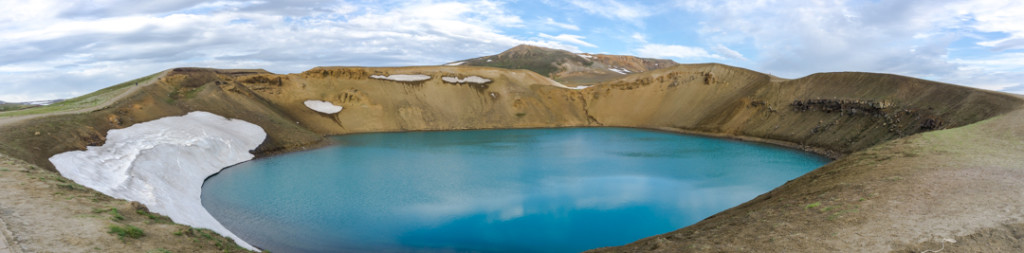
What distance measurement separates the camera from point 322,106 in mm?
49562

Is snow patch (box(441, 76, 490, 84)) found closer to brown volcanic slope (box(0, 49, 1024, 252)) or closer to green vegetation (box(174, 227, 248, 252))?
brown volcanic slope (box(0, 49, 1024, 252))

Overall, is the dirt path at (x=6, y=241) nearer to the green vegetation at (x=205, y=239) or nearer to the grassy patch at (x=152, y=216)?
the green vegetation at (x=205, y=239)

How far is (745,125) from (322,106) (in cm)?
3963

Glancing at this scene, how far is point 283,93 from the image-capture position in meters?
50.3

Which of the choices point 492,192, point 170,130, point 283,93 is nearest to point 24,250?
point 492,192

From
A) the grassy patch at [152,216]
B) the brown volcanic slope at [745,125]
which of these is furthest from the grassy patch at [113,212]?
the grassy patch at [152,216]

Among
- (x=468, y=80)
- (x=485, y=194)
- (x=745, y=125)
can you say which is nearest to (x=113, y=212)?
(x=485, y=194)

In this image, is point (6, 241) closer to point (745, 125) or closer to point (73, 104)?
point (73, 104)

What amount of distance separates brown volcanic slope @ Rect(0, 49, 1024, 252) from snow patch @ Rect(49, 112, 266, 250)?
0.92 metres

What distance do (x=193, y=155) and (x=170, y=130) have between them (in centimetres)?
361

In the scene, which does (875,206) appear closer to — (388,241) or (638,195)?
(638,195)

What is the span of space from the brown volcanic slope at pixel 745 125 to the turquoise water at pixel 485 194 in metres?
3.17

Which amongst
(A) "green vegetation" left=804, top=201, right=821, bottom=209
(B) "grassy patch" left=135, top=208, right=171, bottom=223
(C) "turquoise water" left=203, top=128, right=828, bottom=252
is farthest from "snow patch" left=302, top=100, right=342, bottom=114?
(A) "green vegetation" left=804, top=201, right=821, bottom=209

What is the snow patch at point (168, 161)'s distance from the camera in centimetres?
1502
